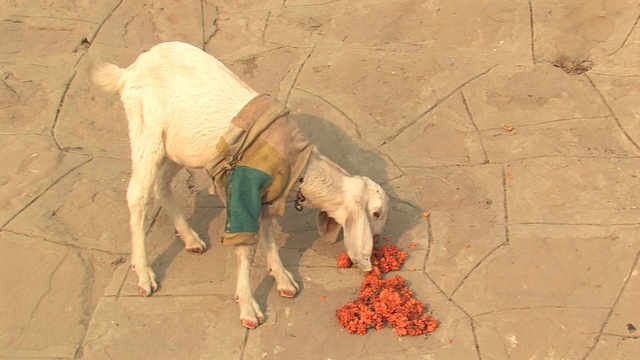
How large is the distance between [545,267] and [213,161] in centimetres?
254

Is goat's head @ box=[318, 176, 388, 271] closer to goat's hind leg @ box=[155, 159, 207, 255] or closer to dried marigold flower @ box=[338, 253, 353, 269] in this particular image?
dried marigold flower @ box=[338, 253, 353, 269]

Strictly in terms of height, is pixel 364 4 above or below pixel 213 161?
below

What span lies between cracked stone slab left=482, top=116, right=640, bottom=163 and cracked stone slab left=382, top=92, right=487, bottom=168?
→ 0.15m

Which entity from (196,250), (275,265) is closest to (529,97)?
(275,265)

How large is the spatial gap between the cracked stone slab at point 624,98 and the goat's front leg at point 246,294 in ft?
11.6

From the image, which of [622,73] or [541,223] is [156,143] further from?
[622,73]

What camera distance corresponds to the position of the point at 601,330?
476 cm

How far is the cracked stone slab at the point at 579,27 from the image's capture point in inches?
288

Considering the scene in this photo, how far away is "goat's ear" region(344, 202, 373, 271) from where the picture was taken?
16.7ft

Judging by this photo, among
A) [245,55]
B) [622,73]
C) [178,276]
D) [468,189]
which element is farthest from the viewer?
[245,55]

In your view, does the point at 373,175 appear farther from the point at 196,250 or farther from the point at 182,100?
the point at 182,100

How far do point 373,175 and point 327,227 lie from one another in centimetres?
109

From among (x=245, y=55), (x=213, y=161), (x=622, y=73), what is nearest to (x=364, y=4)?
(x=245, y=55)

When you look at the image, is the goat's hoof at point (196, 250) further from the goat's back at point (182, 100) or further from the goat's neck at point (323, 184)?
the goat's neck at point (323, 184)
